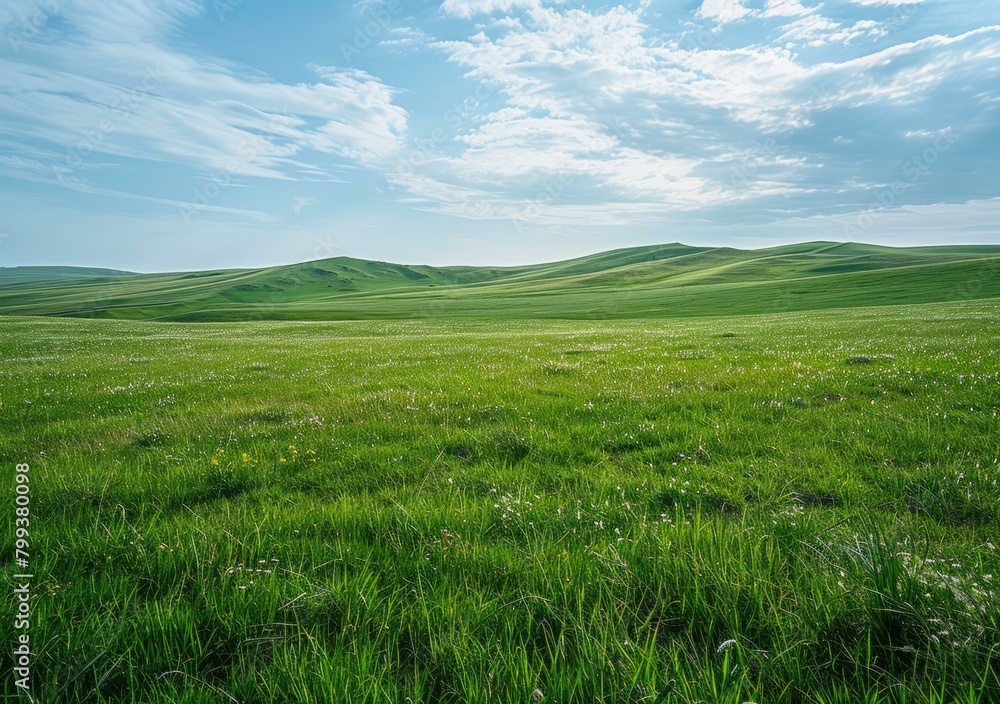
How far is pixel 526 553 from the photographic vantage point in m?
3.55

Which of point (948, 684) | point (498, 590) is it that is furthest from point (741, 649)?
point (498, 590)

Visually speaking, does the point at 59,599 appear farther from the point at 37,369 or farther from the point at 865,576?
the point at 37,369

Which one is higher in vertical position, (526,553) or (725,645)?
(725,645)

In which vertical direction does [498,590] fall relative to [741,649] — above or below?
below

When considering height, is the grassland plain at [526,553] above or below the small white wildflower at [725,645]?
below

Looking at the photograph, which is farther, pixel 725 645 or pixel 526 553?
pixel 526 553

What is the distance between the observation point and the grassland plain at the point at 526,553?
2.26 metres

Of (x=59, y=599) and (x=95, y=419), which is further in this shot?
(x=95, y=419)

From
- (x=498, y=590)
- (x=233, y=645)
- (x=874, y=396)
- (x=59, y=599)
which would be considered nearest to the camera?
(x=233, y=645)

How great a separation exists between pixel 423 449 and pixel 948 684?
5775 millimetres

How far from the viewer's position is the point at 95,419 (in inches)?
374

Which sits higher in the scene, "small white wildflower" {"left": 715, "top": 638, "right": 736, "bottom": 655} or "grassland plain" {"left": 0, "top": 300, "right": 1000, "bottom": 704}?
"small white wildflower" {"left": 715, "top": 638, "right": 736, "bottom": 655}

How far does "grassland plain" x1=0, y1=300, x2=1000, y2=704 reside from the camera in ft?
7.40

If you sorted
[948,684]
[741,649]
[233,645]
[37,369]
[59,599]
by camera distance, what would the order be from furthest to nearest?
1. [37,369]
2. [59,599]
3. [233,645]
4. [741,649]
5. [948,684]
